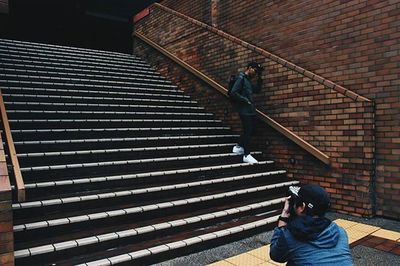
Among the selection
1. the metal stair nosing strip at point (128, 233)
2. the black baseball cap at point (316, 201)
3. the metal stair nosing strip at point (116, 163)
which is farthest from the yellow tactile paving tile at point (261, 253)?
the metal stair nosing strip at point (116, 163)

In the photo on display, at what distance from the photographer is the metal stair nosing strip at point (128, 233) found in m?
3.17

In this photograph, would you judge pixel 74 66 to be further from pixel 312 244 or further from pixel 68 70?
pixel 312 244

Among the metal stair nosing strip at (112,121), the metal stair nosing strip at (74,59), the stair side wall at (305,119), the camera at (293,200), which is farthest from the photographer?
the metal stair nosing strip at (74,59)

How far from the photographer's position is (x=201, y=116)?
7508 millimetres

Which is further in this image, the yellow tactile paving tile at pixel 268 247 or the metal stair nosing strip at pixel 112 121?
the metal stair nosing strip at pixel 112 121

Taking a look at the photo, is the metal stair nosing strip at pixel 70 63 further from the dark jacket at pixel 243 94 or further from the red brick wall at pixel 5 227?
the red brick wall at pixel 5 227

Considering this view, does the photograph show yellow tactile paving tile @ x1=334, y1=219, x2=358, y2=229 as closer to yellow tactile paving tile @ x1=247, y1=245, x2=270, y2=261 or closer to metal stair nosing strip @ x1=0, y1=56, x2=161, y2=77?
yellow tactile paving tile @ x1=247, y1=245, x2=270, y2=261

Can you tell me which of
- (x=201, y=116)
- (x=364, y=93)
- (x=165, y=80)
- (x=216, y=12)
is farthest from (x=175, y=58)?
(x=364, y=93)

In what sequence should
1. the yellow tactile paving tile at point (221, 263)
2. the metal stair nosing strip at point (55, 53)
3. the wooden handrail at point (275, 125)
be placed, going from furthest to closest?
the metal stair nosing strip at point (55, 53) → the wooden handrail at point (275, 125) → the yellow tactile paving tile at point (221, 263)

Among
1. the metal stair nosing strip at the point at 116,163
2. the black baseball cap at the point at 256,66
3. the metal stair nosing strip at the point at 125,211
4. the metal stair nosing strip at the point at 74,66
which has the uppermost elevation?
the metal stair nosing strip at the point at 74,66

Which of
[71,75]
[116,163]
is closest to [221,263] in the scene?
[116,163]

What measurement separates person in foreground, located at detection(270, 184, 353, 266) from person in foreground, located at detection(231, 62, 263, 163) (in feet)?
13.5

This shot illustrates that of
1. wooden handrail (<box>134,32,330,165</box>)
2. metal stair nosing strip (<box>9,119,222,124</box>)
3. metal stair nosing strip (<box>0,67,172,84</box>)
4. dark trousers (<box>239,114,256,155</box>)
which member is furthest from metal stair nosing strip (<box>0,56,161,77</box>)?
dark trousers (<box>239,114,256,155</box>)

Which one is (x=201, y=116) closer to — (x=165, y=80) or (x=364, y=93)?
(x=165, y=80)
